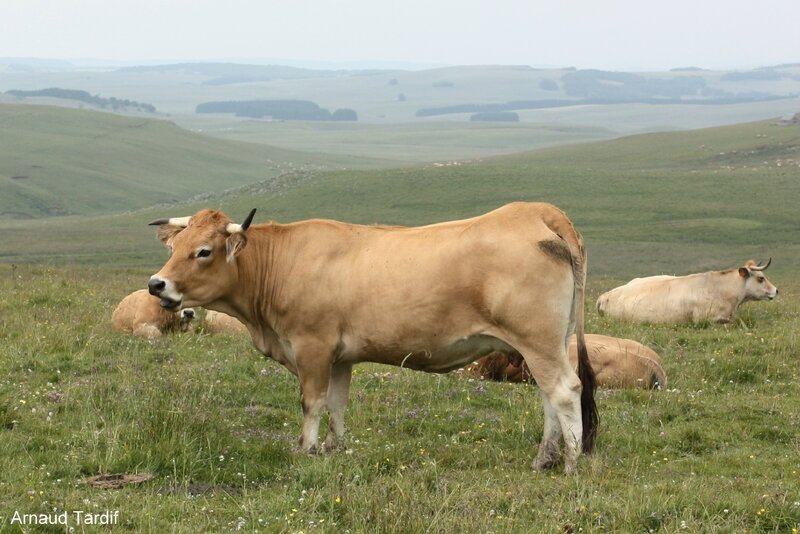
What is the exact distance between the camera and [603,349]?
487 inches

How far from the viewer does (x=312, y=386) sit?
361 inches

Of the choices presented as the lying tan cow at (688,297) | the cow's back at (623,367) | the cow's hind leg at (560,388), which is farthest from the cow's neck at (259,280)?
the lying tan cow at (688,297)

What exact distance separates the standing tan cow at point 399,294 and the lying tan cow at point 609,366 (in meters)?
2.86

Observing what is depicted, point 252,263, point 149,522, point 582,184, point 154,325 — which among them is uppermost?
point 252,263

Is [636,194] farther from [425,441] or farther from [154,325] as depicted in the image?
[425,441]

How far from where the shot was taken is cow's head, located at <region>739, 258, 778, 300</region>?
19.3m

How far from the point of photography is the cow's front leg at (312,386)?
29.8ft

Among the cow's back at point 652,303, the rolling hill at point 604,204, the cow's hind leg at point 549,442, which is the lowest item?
the rolling hill at point 604,204

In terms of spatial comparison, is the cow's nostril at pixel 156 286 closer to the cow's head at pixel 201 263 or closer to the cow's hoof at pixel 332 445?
the cow's head at pixel 201 263

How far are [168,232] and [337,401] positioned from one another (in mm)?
2376

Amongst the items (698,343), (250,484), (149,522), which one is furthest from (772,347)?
(149,522)

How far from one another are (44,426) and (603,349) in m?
6.30

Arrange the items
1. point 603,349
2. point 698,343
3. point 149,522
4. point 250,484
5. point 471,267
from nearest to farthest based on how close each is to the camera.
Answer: point 149,522, point 250,484, point 471,267, point 603,349, point 698,343

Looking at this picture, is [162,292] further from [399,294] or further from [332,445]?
[399,294]
